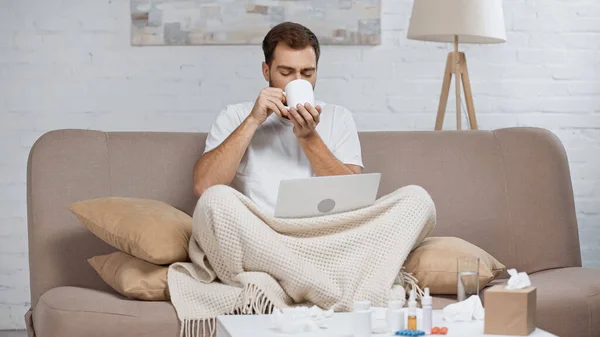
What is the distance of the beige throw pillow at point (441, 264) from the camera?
2500 mm

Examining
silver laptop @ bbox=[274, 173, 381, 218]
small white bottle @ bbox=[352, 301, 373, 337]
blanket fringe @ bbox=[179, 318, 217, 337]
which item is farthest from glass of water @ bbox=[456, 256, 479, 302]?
blanket fringe @ bbox=[179, 318, 217, 337]

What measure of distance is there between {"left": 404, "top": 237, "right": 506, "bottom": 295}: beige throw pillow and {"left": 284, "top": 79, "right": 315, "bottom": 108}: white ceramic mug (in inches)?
21.3

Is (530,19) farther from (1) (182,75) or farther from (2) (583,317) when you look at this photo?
(2) (583,317)

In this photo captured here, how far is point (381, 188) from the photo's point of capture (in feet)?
9.91

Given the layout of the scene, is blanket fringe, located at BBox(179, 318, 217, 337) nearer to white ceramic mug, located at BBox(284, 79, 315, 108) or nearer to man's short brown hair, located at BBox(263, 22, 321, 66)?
white ceramic mug, located at BBox(284, 79, 315, 108)

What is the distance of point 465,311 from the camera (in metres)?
1.99

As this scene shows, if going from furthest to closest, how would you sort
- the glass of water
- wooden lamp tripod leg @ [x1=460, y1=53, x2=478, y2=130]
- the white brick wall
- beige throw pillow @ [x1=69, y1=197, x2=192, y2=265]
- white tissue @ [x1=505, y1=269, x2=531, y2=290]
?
1. the white brick wall
2. wooden lamp tripod leg @ [x1=460, y1=53, x2=478, y2=130]
3. beige throw pillow @ [x1=69, y1=197, x2=192, y2=265]
4. the glass of water
5. white tissue @ [x1=505, y1=269, x2=531, y2=290]

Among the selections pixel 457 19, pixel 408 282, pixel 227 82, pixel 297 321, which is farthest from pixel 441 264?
pixel 227 82

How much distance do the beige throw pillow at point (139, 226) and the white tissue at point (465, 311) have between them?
79cm

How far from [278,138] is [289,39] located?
0.32m

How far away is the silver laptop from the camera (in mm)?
2373

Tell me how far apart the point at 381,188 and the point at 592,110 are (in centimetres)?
160

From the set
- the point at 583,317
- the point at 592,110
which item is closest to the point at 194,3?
the point at 592,110

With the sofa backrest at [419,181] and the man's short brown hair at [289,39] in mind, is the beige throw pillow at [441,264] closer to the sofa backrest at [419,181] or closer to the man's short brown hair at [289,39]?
the sofa backrest at [419,181]
